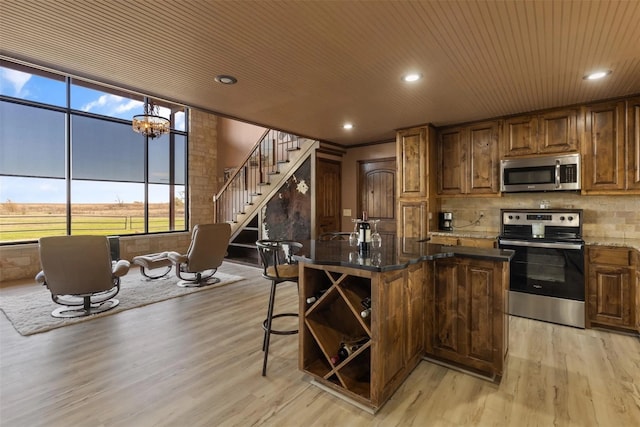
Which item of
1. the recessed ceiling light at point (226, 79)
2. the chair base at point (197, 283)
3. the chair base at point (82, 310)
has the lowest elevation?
the chair base at point (82, 310)

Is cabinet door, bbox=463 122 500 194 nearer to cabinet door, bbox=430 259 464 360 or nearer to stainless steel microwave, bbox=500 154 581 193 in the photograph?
stainless steel microwave, bbox=500 154 581 193

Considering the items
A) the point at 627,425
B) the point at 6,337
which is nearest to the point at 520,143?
the point at 627,425

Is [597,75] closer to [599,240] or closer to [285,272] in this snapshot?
[599,240]

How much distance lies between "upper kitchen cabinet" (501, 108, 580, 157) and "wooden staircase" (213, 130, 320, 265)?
10.4 feet

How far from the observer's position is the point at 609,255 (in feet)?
10.7

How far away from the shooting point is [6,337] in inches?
120

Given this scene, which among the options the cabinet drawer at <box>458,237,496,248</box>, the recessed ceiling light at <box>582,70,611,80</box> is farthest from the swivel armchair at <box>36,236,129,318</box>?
the recessed ceiling light at <box>582,70,611,80</box>

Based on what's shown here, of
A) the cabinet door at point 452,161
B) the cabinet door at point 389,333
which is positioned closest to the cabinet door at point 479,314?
the cabinet door at point 389,333

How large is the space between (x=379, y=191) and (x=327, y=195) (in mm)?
1033

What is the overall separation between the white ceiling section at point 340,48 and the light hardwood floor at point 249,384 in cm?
259

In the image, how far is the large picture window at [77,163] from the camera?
5.59m

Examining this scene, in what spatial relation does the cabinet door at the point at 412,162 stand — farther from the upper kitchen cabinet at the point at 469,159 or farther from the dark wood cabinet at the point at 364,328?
the dark wood cabinet at the point at 364,328

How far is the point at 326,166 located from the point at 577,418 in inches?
195

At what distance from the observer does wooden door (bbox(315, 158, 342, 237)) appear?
5895mm
